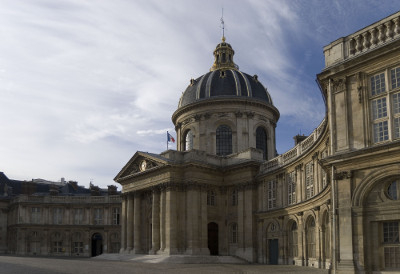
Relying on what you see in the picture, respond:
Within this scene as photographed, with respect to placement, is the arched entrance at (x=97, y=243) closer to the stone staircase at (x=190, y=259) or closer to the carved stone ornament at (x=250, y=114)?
the stone staircase at (x=190, y=259)

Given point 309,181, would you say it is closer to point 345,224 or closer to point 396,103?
point 345,224

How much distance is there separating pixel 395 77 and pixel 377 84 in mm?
1038

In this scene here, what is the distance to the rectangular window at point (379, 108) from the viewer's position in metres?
23.0

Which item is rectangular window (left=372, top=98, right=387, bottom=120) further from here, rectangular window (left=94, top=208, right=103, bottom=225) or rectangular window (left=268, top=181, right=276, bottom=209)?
rectangular window (left=94, top=208, right=103, bottom=225)

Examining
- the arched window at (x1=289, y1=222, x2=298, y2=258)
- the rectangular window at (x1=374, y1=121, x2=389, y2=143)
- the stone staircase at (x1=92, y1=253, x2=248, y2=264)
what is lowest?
the stone staircase at (x1=92, y1=253, x2=248, y2=264)

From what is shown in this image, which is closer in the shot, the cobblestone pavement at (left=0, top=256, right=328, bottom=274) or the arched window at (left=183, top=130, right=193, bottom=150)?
the cobblestone pavement at (left=0, top=256, right=328, bottom=274)

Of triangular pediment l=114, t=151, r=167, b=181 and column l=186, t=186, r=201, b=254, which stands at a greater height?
triangular pediment l=114, t=151, r=167, b=181

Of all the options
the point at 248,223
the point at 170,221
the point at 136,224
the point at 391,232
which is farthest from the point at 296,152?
the point at 136,224

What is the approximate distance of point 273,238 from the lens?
46.4 meters

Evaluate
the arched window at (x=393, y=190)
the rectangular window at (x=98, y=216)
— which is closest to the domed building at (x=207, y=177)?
the rectangular window at (x=98, y=216)

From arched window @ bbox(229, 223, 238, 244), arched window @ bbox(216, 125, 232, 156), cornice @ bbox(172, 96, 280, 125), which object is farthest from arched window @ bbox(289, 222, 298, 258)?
cornice @ bbox(172, 96, 280, 125)

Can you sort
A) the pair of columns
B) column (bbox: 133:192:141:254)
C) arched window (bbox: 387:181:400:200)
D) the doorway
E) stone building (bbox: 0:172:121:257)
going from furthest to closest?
1. stone building (bbox: 0:172:121:257)
2. column (bbox: 133:192:141:254)
3. the pair of columns
4. the doorway
5. arched window (bbox: 387:181:400:200)

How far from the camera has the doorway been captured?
150 feet

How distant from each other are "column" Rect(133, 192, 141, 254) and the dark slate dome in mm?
14497
